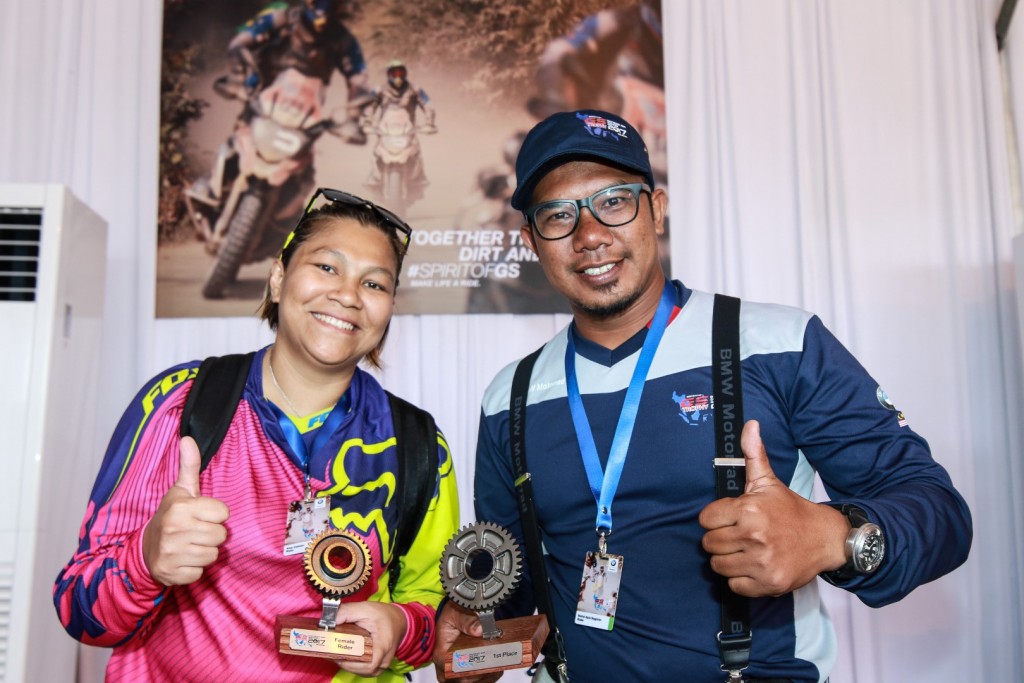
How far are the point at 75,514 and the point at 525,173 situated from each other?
2228mm

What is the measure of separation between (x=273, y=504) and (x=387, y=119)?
229 centimetres

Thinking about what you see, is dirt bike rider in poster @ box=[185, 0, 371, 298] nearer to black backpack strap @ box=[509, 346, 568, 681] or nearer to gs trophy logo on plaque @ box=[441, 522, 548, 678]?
black backpack strap @ box=[509, 346, 568, 681]

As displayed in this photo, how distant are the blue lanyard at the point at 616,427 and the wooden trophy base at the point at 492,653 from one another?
10.0 inches

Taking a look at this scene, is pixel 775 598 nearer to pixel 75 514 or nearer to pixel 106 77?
pixel 75 514

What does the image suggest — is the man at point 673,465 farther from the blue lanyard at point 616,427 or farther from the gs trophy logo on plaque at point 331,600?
the gs trophy logo on plaque at point 331,600

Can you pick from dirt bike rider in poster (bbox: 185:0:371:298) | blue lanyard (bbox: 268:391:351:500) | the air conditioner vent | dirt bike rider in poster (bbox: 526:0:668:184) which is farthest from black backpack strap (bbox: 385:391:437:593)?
dirt bike rider in poster (bbox: 526:0:668:184)

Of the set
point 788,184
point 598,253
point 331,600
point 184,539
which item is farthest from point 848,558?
point 788,184

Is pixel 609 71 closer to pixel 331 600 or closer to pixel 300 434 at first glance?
pixel 300 434

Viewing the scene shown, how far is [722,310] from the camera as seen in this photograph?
5.75 ft

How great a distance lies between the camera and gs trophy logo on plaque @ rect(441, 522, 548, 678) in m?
1.50

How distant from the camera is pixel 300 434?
1.77 m

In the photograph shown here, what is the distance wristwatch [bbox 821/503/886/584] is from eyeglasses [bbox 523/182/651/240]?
0.82 m

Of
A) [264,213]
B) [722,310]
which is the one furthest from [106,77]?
[722,310]

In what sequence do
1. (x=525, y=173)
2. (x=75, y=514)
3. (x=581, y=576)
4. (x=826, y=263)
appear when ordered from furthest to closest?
(x=826, y=263)
(x=75, y=514)
(x=525, y=173)
(x=581, y=576)
